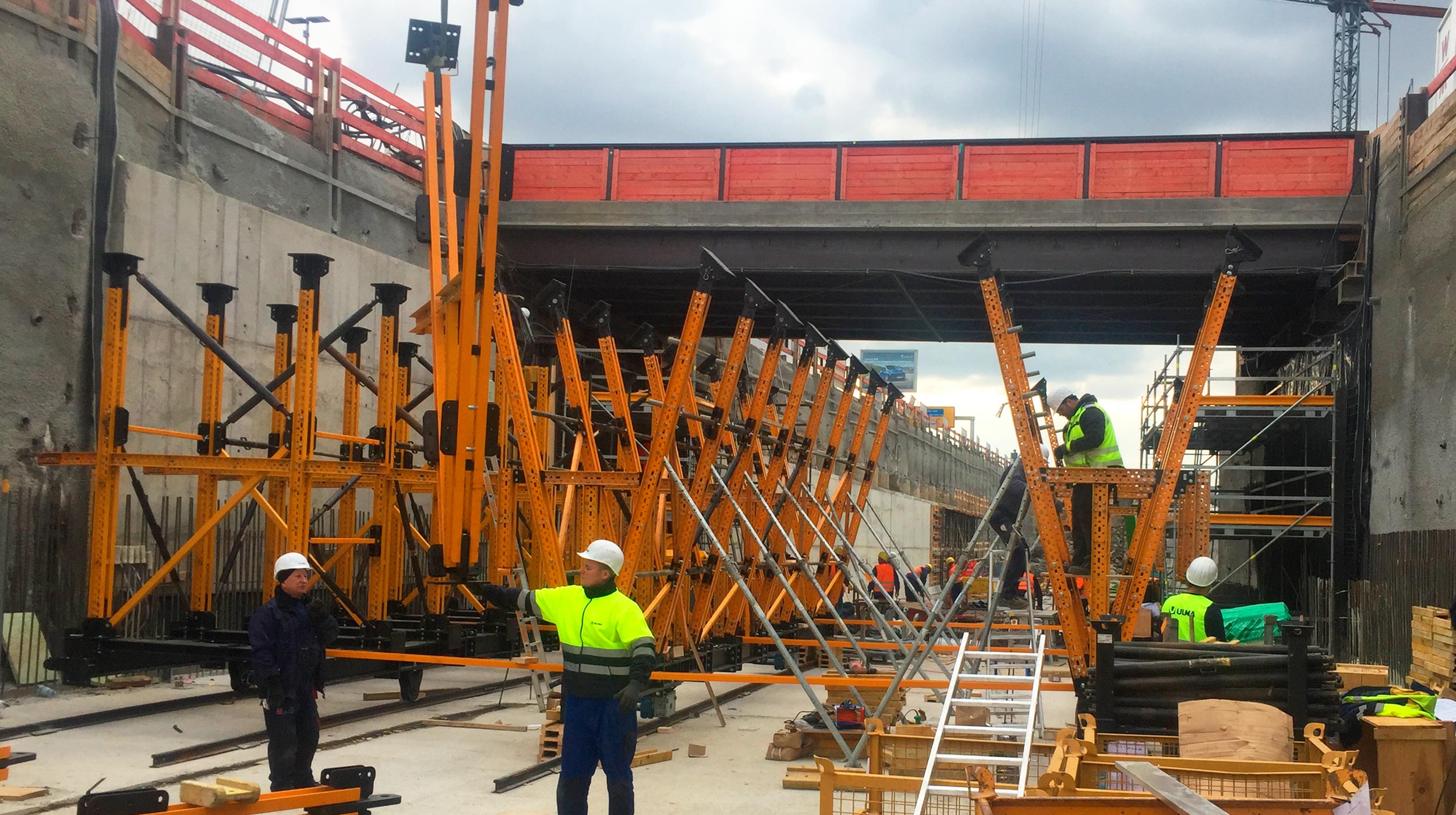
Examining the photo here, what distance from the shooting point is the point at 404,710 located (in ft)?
43.3

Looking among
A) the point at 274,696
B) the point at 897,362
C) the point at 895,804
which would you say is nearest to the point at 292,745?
the point at 274,696

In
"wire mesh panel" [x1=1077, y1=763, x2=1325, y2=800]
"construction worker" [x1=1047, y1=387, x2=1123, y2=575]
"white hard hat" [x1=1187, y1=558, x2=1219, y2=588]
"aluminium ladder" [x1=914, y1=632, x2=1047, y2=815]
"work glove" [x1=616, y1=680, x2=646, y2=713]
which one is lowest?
"aluminium ladder" [x1=914, y1=632, x2=1047, y2=815]

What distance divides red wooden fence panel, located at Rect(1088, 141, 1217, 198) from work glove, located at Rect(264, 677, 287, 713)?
1527cm

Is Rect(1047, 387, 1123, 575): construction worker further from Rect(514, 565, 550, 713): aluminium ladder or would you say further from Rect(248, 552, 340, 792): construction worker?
Rect(248, 552, 340, 792): construction worker

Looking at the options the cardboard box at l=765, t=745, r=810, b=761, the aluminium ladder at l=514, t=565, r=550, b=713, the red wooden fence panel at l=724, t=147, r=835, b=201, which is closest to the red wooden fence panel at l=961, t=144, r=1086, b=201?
the red wooden fence panel at l=724, t=147, r=835, b=201

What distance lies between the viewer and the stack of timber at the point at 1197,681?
7691 millimetres

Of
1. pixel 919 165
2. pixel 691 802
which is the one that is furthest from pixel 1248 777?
pixel 919 165

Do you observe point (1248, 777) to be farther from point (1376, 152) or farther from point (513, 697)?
point (1376, 152)

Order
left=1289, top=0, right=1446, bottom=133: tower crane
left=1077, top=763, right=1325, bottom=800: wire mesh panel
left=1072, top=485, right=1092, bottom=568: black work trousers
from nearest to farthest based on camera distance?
left=1077, top=763, right=1325, bottom=800: wire mesh panel, left=1072, top=485, right=1092, bottom=568: black work trousers, left=1289, top=0, right=1446, bottom=133: tower crane

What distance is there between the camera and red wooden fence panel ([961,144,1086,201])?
19578 millimetres

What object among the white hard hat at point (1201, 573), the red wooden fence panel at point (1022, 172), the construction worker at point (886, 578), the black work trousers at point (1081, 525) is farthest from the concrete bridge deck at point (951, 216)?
the white hard hat at point (1201, 573)

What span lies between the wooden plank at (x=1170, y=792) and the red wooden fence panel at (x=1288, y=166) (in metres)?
15.7

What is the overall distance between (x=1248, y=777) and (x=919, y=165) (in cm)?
1548

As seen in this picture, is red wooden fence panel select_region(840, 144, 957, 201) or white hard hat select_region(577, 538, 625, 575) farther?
red wooden fence panel select_region(840, 144, 957, 201)
